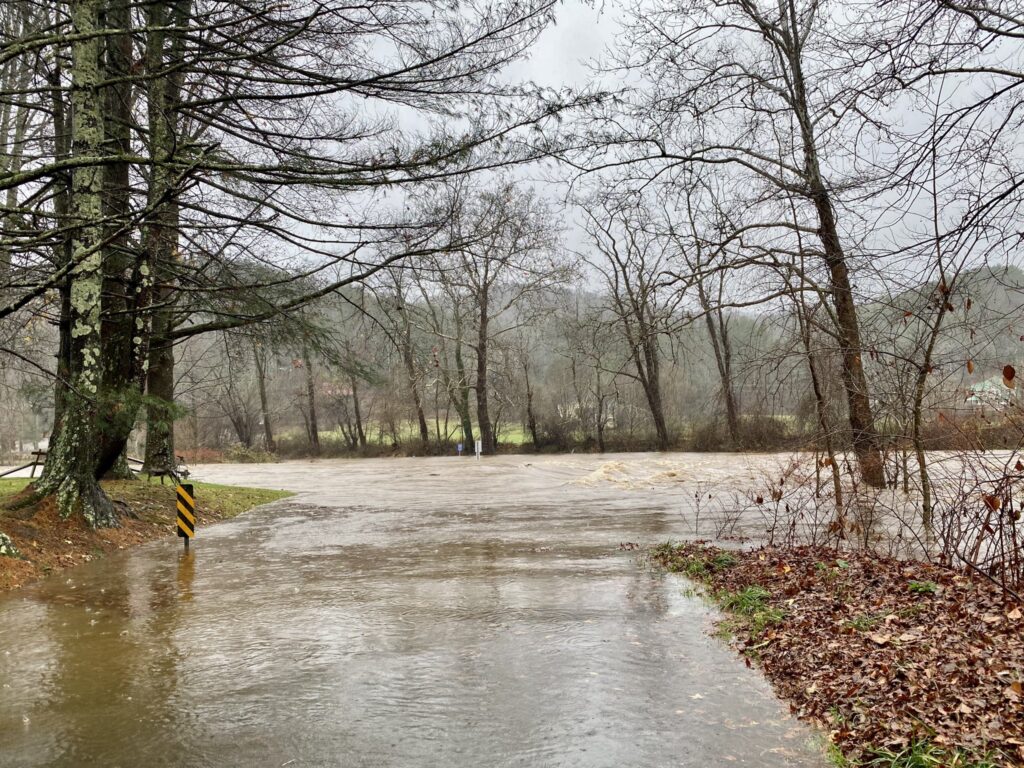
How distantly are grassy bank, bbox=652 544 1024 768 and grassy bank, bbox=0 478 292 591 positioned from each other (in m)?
8.85

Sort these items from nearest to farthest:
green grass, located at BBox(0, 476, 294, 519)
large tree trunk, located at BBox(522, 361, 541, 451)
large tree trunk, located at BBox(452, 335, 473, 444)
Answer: green grass, located at BBox(0, 476, 294, 519), large tree trunk, located at BBox(452, 335, 473, 444), large tree trunk, located at BBox(522, 361, 541, 451)

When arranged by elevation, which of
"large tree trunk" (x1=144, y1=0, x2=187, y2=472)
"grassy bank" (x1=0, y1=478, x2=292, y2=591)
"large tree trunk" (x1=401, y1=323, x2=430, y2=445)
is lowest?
"grassy bank" (x1=0, y1=478, x2=292, y2=591)

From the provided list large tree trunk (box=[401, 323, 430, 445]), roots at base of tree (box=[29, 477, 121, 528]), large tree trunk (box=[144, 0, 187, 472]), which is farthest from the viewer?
large tree trunk (box=[401, 323, 430, 445])

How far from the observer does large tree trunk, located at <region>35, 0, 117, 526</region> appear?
11.2 m

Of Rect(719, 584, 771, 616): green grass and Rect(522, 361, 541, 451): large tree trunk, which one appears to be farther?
Rect(522, 361, 541, 451): large tree trunk

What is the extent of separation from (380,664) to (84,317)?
8.27 m

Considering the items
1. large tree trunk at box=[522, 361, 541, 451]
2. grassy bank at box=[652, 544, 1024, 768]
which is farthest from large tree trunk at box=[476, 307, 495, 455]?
grassy bank at box=[652, 544, 1024, 768]

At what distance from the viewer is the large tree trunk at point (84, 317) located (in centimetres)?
1121

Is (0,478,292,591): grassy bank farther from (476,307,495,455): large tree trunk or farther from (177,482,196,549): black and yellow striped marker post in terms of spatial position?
(476,307,495,455): large tree trunk

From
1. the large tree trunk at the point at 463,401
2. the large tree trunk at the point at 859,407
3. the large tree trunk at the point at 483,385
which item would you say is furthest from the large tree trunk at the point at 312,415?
the large tree trunk at the point at 859,407

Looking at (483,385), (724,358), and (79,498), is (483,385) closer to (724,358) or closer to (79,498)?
(724,358)

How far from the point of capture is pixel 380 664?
6609 millimetres

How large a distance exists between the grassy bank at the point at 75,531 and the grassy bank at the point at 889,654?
8846 mm

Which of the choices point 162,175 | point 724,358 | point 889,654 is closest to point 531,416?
point 724,358
